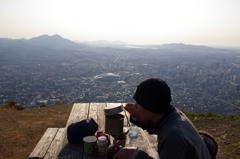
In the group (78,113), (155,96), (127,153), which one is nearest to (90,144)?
(127,153)

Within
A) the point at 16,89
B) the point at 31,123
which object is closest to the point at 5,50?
the point at 16,89

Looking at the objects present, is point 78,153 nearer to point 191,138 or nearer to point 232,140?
point 191,138

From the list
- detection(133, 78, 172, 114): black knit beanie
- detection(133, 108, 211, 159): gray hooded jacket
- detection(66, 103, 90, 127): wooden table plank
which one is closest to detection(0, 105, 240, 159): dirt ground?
detection(66, 103, 90, 127): wooden table plank

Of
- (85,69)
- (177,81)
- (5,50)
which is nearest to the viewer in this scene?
(177,81)

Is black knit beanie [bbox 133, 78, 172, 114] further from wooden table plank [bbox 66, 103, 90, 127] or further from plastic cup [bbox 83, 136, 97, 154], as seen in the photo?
wooden table plank [bbox 66, 103, 90, 127]

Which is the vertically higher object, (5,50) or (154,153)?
(154,153)

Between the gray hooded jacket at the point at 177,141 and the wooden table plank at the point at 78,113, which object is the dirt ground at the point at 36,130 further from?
the gray hooded jacket at the point at 177,141

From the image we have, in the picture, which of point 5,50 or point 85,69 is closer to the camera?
point 85,69

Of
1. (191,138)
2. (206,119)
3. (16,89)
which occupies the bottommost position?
(16,89)
